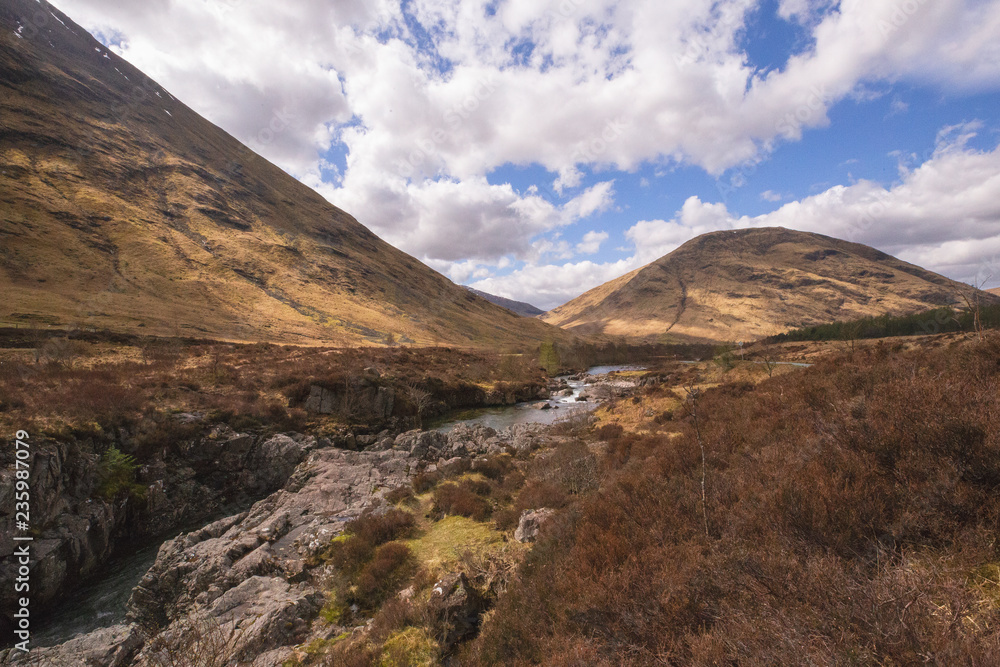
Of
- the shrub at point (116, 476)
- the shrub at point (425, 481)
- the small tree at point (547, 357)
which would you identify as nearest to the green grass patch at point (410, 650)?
the shrub at point (425, 481)

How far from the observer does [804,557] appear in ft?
14.3

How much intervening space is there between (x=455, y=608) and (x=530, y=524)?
2.97m

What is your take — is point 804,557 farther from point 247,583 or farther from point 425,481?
point 425,481

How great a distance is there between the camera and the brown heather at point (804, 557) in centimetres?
312

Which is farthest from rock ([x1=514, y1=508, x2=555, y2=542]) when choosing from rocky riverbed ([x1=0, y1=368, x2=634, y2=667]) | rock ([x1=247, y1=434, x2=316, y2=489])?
rock ([x1=247, y1=434, x2=316, y2=489])

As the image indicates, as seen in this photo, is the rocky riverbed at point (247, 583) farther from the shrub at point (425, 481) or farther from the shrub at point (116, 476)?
the shrub at point (116, 476)

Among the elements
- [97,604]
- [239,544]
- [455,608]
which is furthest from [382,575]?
[97,604]

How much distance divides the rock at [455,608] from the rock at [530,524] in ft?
6.87

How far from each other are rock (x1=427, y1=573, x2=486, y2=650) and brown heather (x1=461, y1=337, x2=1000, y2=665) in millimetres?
725

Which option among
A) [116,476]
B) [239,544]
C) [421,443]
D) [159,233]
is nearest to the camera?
[239,544]

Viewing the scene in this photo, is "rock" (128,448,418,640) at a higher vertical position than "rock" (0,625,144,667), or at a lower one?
higher

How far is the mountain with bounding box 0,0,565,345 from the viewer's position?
180 feet

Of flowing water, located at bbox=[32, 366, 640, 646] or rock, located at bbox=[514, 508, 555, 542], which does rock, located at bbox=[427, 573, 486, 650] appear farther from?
flowing water, located at bbox=[32, 366, 640, 646]

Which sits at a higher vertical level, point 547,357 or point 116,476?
point 547,357
